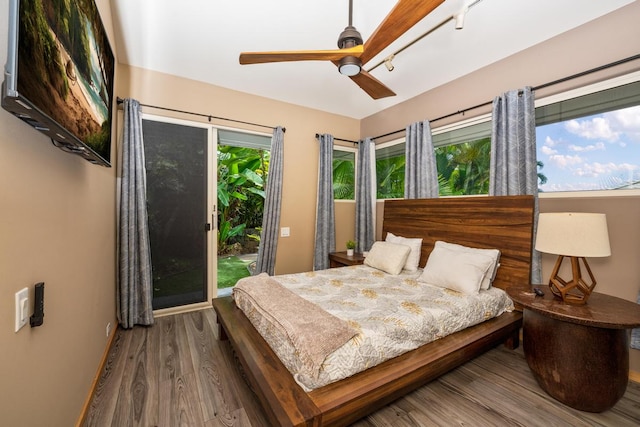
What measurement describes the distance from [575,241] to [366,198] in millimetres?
2627

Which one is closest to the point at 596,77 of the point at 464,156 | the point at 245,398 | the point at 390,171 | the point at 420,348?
the point at 464,156

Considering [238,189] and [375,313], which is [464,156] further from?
Result: [238,189]

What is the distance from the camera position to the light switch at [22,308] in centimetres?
90

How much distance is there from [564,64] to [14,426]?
4.02 metres

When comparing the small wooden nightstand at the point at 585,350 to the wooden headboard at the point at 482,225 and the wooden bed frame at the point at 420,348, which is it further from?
the wooden headboard at the point at 482,225

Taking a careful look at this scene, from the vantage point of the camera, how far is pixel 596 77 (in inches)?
84.9

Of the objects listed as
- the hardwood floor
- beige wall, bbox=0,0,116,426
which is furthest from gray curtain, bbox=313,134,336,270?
beige wall, bbox=0,0,116,426

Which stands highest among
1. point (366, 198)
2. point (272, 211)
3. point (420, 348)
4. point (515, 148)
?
point (515, 148)

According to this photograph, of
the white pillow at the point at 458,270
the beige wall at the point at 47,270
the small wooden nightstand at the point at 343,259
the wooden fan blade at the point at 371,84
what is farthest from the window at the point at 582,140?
the beige wall at the point at 47,270

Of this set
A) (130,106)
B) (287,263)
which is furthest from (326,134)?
(130,106)

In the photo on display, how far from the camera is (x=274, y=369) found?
61.4 inches

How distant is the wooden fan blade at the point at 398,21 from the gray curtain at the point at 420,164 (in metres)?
1.88

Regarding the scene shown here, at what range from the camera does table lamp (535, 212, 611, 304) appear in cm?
174

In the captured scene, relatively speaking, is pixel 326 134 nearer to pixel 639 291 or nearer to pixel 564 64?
pixel 564 64
